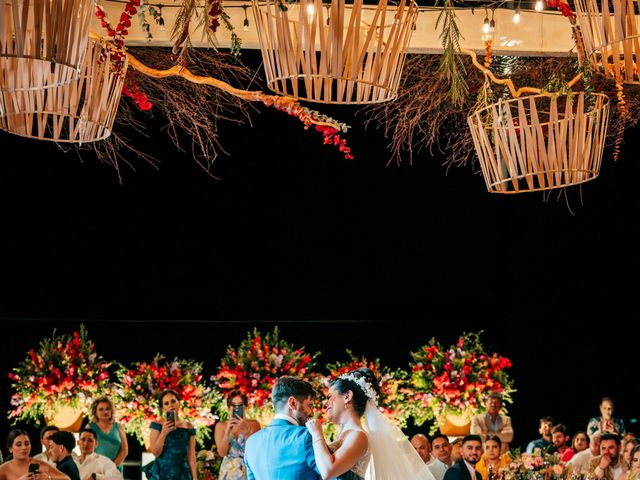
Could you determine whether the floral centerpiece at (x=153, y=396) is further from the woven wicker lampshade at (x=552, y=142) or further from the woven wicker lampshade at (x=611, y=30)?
the woven wicker lampshade at (x=611, y=30)

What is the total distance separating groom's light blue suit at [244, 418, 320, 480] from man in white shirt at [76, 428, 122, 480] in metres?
2.72

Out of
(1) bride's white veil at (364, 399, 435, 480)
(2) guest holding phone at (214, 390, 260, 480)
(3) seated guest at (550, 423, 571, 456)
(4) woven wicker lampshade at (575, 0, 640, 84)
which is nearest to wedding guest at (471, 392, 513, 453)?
(3) seated guest at (550, 423, 571, 456)

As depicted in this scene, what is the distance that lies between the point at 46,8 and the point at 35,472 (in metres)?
3.65

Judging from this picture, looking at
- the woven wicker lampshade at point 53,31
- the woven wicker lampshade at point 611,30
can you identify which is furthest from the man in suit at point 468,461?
the woven wicker lampshade at point 53,31

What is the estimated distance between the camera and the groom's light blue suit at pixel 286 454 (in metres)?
4.06

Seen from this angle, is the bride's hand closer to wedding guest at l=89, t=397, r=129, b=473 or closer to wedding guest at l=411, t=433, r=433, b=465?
wedding guest at l=411, t=433, r=433, b=465

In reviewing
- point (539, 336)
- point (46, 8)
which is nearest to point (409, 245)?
point (539, 336)

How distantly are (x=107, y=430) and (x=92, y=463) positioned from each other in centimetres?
82

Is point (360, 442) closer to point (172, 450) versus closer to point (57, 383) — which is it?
point (172, 450)

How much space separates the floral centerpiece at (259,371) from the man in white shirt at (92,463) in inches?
47.8

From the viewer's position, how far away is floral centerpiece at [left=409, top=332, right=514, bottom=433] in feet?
26.5

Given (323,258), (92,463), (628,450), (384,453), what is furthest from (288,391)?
(323,258)

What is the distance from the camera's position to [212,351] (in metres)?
10.4

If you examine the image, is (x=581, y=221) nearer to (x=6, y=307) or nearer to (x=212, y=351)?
(x=212, y=351)
